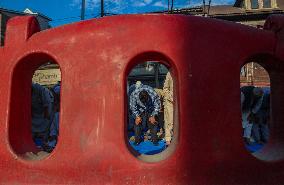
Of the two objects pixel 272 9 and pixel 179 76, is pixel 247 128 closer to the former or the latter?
pixel 179 76

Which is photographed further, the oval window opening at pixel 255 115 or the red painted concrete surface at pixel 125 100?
the oval window opening at pixel 255 115

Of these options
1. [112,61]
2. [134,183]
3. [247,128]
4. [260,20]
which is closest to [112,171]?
[134,183]

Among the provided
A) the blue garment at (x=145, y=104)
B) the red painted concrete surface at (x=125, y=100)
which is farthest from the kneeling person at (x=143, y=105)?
the red painted concrete surface at (x=125, y=100)

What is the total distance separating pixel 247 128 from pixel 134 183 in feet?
13.1

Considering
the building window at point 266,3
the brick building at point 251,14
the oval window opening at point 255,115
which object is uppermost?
the building window at point 266,3

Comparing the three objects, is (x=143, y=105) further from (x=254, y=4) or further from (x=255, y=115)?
(x=254, y=4)

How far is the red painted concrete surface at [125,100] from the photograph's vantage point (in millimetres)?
2846

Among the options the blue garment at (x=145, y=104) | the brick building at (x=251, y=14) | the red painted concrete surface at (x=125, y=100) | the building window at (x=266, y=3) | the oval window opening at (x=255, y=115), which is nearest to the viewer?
the red painted concrete surface at (x=125, y=100)

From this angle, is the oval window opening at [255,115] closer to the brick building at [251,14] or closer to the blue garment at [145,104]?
the blue garment at [145,104]

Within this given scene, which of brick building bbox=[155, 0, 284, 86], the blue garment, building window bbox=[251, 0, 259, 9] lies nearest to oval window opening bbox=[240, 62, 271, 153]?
the blue garment

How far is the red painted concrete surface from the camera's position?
2.85 metres

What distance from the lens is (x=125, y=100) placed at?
292 cm

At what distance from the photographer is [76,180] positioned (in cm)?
295

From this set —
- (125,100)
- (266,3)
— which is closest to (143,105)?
(125,100)
